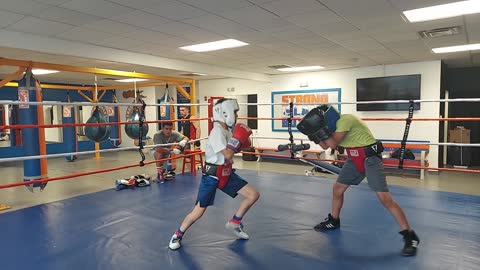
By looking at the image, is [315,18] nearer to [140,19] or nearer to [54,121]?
[140,19]

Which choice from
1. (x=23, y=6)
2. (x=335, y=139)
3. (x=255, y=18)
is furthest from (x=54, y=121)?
(x=335, y=139)

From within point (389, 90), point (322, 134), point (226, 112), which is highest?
point (389, 90)

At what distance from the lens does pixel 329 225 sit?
8.53 feet

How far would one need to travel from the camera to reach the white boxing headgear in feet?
7.77

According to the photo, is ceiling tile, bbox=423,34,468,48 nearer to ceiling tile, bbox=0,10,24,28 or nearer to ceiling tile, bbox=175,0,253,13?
ceiling tile, bbox=175,0,253,13

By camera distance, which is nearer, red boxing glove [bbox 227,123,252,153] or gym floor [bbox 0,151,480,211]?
red boxing glove [bbox 227,123,252,153]

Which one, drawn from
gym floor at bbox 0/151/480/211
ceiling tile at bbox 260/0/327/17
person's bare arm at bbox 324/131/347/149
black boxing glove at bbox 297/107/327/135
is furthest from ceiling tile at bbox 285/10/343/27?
gym floor at bbox 0/151/480/211

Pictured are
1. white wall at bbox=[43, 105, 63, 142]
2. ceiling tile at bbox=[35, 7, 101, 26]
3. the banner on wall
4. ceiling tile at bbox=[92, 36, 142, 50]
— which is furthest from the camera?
white wall at bbox=[43, 105, 63, 142]

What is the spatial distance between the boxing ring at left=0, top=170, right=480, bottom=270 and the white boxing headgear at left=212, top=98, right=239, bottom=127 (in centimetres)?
87

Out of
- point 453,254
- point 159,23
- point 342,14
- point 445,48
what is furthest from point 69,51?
point 445,48

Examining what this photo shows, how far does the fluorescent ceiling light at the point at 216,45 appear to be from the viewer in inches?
186

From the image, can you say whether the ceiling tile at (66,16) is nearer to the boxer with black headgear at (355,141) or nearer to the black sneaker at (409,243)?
the boxer with black headgear at (355,141)

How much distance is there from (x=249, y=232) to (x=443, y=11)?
2.99 metres

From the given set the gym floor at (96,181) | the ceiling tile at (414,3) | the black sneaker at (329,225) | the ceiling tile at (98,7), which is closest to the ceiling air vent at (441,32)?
the ceiling tile at (414,3)
